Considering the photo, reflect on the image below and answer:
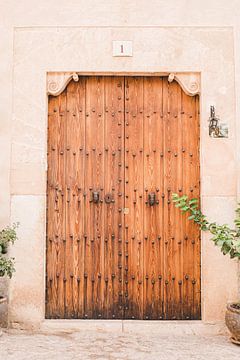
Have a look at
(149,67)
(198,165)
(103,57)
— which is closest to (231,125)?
(198,165)

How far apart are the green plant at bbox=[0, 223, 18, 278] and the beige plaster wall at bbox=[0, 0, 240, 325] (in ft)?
0.34

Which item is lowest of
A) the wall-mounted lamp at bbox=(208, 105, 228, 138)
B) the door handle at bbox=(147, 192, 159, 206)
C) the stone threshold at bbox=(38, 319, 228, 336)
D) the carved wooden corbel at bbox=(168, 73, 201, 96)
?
the stone threshold at bbox=(38, 319, 228, 336)

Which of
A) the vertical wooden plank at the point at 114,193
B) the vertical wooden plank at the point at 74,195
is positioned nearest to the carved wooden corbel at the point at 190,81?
the vertical wooden plank at the point at 114,193

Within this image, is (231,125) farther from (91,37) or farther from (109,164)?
(91,37)

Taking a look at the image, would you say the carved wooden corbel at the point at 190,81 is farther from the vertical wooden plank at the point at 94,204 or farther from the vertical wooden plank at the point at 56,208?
the vertical wooden plank at the point at 56,208

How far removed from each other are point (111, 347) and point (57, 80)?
2.48m

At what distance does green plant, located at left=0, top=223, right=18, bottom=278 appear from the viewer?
4.45 meters

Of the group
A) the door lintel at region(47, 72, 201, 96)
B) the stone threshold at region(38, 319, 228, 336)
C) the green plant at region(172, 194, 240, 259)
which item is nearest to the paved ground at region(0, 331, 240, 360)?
the stone threshold at region(38, 319, 228, 336)

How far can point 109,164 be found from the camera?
505cm

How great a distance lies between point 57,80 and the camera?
4.97 metres

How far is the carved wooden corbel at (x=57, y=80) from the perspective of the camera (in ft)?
16.3

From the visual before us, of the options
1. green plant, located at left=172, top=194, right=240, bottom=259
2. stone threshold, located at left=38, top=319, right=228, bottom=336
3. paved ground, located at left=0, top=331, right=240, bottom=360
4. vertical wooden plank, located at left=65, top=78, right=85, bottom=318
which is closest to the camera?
paved ground, located at left=0, top=331, right=240, bottom=360

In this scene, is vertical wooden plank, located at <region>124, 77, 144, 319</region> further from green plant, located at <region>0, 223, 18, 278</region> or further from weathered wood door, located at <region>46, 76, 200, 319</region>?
green plant, located at <region>0, 223, 18, 278</region>

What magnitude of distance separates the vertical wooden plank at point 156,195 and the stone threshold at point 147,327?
0.15 meters
